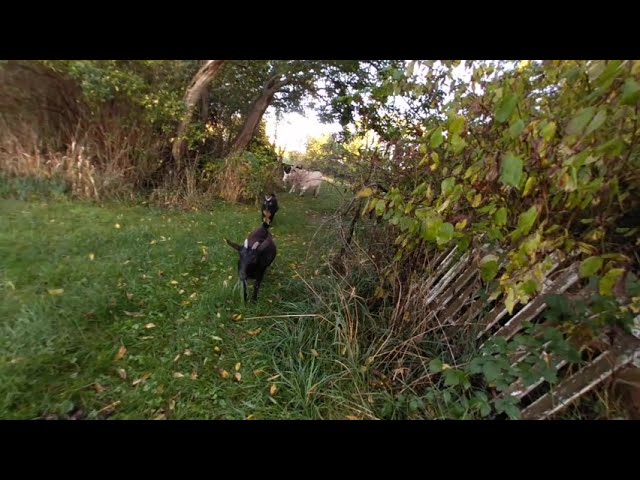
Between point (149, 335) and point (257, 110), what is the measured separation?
7.78 meters

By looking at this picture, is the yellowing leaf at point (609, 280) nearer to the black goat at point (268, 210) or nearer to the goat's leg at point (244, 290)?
the goat's leg at point (244, 290)

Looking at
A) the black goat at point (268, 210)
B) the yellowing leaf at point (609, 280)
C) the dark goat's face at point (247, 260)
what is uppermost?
the yellowing leaf at point (609, 280)

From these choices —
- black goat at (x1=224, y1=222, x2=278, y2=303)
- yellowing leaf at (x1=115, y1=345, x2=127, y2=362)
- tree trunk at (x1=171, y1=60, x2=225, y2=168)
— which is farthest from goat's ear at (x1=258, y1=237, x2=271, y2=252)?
tree trunk at (x1=171, y1=60, x2=225, y2=168)

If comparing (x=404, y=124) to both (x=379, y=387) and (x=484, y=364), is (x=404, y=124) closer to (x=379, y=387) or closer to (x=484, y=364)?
(x=484, y=364)

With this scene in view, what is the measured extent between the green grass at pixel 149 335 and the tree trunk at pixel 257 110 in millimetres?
5323

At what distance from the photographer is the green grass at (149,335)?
1.84m

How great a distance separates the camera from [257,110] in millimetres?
8570

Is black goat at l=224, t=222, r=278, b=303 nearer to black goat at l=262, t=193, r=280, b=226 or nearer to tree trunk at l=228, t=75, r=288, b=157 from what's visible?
black goat at l=262, t=193, r=280, b=226

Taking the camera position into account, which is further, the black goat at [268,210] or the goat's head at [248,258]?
the black goat at [268,210]

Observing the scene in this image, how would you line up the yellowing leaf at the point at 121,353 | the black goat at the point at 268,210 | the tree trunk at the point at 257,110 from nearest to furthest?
A: the yellowing leaf at the point at 121,353, the black goat at the point at 268,210, the tree trunk at the point at 257,110

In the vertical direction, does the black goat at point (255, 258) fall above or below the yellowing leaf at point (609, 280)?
below

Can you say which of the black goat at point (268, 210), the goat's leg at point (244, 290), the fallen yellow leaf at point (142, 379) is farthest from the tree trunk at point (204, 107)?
the fallen yellow leaf at point (142, 379)

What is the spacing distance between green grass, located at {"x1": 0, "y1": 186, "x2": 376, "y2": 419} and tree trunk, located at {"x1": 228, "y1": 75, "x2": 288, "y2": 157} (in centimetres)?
532
